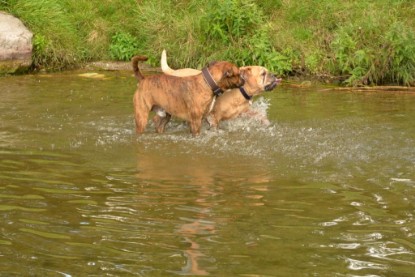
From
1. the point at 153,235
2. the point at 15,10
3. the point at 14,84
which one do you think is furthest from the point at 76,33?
the point at 153,235

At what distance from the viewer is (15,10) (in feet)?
48.4

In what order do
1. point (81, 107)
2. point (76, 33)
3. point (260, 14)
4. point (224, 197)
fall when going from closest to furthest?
point (224, 197), point (81, 107), point (260, 14), point (76, 33)

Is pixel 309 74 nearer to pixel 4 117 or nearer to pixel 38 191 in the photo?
pixel 4 117

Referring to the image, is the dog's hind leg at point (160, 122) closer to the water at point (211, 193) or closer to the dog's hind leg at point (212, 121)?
the water at point (211, 193)

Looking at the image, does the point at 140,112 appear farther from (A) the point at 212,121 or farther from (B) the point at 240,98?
(B) the point at 240,98

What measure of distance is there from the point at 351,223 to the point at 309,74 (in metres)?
7.47

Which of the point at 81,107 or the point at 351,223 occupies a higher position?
the point at 351,223

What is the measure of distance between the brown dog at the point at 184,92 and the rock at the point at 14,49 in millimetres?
5102

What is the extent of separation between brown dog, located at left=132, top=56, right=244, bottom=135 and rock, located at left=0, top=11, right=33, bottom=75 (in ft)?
16.7

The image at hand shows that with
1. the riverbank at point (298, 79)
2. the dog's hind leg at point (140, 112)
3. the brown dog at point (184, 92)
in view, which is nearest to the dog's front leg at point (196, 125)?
the brown dog at point (184, 92)

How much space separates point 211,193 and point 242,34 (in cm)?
694

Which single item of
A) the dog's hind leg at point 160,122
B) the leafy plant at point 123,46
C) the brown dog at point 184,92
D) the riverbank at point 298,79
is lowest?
the riverbank at point 298,79

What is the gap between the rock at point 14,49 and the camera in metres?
13.8

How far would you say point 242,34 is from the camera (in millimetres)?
13570
